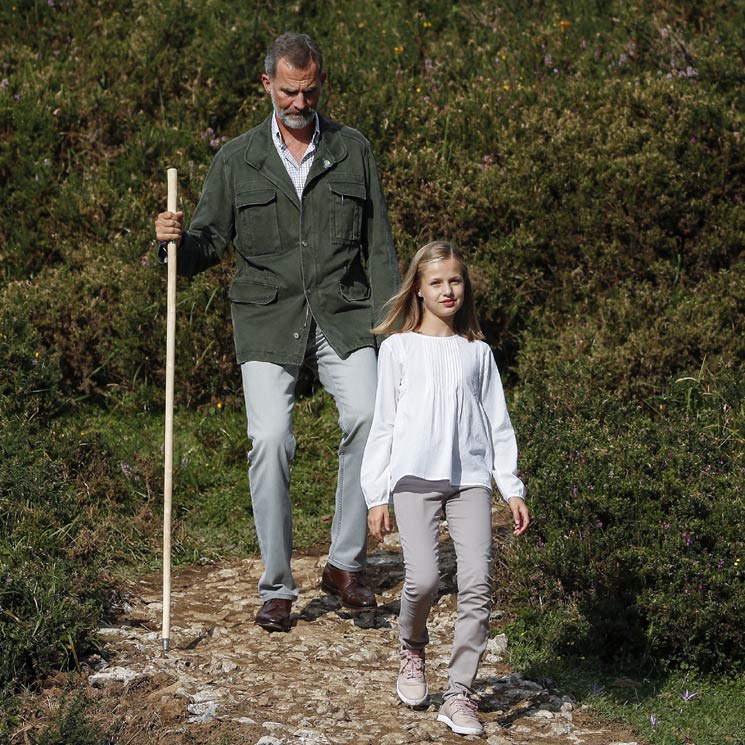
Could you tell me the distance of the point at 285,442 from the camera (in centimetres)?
529

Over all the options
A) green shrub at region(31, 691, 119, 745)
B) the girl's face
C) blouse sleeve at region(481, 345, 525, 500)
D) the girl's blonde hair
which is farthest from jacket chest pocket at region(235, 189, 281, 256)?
green shrub at region(31, 691, 119, 745)

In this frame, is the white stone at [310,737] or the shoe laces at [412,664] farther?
the shoe laces at [412,664]

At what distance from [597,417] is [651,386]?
119 centimetres

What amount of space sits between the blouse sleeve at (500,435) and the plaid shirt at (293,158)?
1.50 meters

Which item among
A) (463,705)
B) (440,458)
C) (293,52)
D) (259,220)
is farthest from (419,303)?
(463,705)

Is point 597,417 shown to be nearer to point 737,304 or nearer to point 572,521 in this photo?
point 572,521

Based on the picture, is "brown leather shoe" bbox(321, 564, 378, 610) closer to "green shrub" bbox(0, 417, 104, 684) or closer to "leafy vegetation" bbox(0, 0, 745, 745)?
"leafy vegetation" bbox(0, 0, 745, 745)

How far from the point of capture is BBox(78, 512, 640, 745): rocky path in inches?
177

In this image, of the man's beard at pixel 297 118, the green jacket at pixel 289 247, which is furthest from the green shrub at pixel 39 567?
the man's beard at pixel 297 118

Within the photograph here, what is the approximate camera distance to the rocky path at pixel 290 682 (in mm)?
4488

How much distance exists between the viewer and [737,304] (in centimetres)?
788

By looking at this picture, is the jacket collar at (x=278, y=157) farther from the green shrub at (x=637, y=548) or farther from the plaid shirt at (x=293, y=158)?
the green shrub at (x=637, y=548)

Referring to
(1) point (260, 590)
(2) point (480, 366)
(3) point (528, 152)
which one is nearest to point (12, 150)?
(3) point (528, 152)

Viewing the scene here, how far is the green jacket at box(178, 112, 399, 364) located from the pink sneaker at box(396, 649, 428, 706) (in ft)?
4.77
